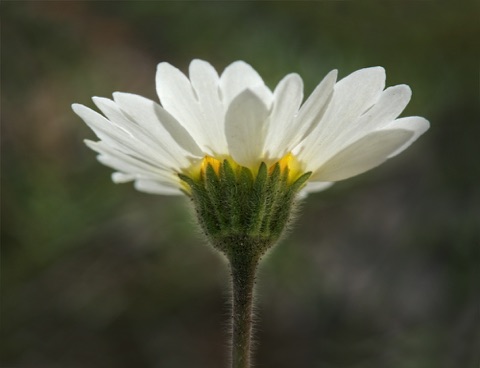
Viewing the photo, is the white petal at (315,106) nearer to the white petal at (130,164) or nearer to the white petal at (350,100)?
the white petal at (350,100)

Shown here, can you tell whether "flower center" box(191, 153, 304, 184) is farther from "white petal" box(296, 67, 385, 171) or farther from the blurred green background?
the blurred green background

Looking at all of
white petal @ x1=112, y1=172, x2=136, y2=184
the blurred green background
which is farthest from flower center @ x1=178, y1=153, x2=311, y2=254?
the blurred green background

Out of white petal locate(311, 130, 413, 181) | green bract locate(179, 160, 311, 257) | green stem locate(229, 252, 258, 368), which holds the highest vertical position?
white petal locate(311, 130, 413, 181)

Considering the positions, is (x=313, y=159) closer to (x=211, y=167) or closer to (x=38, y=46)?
(x=211, y=167)

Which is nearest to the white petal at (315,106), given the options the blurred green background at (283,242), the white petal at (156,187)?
the white petal at (156,187)

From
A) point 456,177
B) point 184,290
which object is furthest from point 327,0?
point 184,290

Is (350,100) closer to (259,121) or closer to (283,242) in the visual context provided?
(259,121)

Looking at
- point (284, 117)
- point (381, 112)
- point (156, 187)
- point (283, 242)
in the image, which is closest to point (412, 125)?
point (381, 112)

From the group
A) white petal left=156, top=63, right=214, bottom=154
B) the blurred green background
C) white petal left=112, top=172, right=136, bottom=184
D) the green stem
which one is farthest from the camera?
the blurred green background
